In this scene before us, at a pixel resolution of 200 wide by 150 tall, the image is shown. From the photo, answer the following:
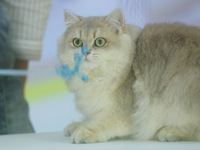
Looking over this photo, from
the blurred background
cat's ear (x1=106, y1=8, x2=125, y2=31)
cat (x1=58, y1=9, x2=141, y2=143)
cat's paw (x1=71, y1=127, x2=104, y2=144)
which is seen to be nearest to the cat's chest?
cat (x1=58, y1=9, x2=141, y2=143)

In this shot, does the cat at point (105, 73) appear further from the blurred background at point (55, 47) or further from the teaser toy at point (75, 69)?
the blurred background at point (55, 47)

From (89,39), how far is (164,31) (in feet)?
0.97

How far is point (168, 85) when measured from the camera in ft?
4.50

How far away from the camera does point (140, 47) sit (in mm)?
1479

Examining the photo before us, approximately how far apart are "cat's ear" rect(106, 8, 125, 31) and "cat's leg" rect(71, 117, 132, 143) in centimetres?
35

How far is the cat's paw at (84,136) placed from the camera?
4.42 feet

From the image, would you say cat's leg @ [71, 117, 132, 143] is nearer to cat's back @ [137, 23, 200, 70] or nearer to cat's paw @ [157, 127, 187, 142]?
cat's paw @ [157, 127, 187, 142]

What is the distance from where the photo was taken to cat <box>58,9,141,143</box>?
1.40m

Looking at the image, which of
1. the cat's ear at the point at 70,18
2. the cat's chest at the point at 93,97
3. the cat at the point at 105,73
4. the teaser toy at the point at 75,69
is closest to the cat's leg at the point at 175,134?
the cat at the point at 105,73

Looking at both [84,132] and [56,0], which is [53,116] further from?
[84,132]

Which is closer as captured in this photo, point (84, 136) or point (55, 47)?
point (84, 136)

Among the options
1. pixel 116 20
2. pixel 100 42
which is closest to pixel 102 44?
pixel 100 42

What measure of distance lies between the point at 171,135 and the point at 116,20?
47cm

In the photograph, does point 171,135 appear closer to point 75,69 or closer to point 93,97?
point 93,97
